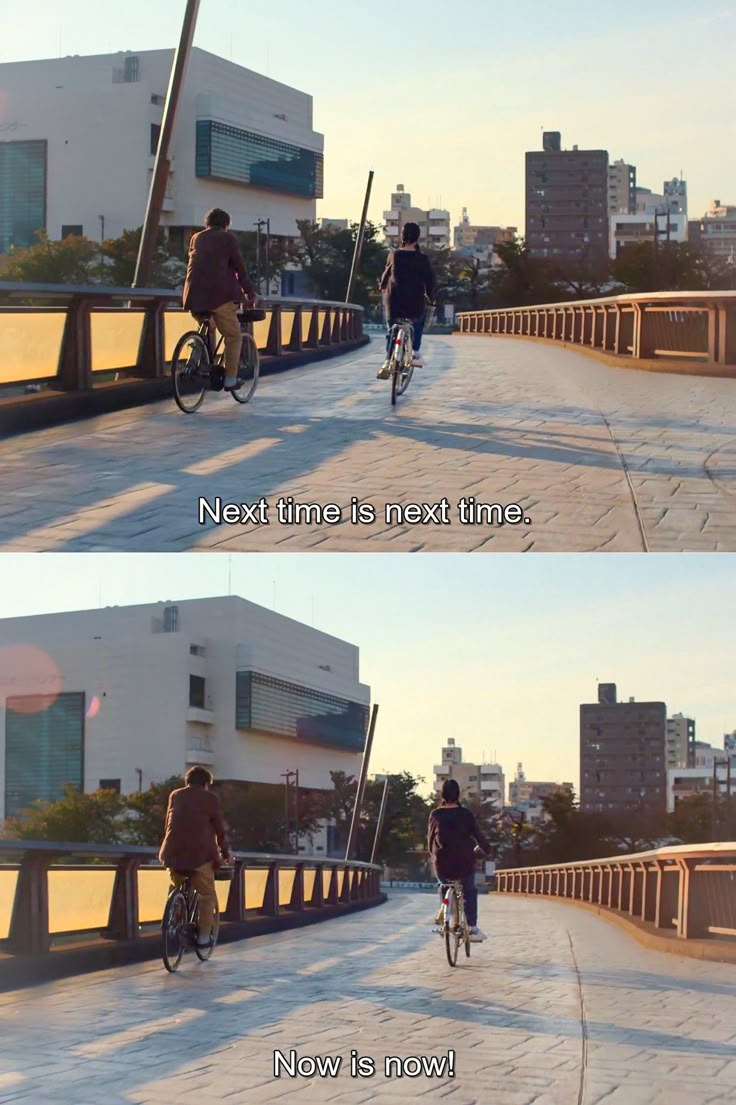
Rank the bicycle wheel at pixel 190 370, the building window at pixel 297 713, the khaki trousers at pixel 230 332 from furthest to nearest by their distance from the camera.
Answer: the building window at pixel 297 713 < the khaki trousers at pixel 230 332 < the bicycle wheel at pixel 190 370

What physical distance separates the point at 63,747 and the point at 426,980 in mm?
81292

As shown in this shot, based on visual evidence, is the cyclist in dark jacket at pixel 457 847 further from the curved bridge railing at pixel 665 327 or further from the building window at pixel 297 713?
the building window at pixel 297 713

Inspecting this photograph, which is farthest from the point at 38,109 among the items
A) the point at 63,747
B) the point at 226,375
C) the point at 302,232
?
the point at 226,375

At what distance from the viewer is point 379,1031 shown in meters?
7.50

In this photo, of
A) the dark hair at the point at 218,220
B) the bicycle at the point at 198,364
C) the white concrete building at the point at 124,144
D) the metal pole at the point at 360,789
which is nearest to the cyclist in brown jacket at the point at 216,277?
the dark hair at the point at 218,220

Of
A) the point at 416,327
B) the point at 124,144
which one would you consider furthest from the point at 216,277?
the point at 124,144

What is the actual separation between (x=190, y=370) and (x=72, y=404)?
3.92 ft

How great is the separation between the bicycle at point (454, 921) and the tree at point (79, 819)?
187ft

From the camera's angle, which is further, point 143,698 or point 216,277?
point 143,698

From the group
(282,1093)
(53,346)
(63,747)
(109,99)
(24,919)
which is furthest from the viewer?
(109,99)

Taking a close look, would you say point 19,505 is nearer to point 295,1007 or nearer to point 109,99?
point 295,1007

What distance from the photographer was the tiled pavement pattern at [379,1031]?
600 cm

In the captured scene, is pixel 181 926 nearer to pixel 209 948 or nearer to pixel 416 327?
pixel 209 948

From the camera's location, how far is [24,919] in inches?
398
